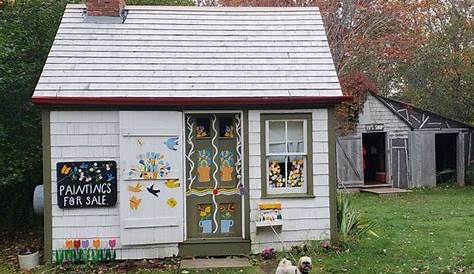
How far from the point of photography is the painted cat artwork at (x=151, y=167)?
812cm

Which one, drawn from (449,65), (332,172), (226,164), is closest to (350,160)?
(449,65)

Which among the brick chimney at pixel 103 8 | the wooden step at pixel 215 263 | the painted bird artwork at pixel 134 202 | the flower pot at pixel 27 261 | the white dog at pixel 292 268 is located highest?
the brick chimney at pixel 103 8

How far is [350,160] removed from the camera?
19359mm

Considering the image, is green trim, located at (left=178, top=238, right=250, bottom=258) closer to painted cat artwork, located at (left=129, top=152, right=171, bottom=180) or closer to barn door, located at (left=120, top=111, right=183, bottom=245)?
barn door, located at (left=120, top=111, right=183, bottom=245)

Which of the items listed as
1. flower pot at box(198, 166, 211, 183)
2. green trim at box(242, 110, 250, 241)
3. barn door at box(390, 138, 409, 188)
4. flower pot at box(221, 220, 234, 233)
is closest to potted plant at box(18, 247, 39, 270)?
flower pot at box(198, 166, 211, 183)

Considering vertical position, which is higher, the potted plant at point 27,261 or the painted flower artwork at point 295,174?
the painted flower artwork at point 295,174

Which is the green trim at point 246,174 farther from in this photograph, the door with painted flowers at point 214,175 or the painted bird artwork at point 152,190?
the painted bird artwork at point 152,190

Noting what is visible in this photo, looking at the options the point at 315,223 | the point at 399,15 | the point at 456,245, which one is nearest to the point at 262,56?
the point at 315,223

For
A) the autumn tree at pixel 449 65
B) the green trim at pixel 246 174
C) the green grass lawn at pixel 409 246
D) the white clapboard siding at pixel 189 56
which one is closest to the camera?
the green grass lawn at pixel 409 246

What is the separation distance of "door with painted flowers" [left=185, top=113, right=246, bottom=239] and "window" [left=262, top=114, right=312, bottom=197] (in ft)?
1.55

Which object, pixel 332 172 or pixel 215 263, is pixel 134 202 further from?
pixel 332 172

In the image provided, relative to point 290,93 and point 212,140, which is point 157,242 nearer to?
point 212,140

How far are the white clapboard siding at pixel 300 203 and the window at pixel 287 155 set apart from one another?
0.35 ft

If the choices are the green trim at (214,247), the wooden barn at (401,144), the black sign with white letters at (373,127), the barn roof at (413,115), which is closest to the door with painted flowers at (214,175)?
the green trim at (214,247)
